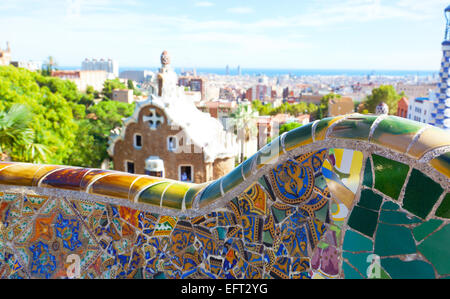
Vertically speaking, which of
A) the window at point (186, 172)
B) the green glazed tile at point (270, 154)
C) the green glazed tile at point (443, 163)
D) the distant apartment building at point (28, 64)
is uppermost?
the distant apartment building at point (28, 64)

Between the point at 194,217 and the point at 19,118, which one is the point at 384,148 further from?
the point at 19,118

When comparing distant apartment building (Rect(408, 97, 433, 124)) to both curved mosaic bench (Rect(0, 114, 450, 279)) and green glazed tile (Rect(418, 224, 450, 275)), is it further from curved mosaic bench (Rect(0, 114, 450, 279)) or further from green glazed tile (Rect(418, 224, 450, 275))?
green glazed tile (Rect(418, 224, 450, 275))

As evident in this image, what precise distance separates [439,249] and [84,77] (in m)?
66.1

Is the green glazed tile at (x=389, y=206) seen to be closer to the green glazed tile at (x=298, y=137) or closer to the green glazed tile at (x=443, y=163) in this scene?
the green glazed tile at (x=443, y=163)

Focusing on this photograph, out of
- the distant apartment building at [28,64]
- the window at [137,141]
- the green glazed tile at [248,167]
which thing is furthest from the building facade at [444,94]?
the distant apartment building at [28,64]

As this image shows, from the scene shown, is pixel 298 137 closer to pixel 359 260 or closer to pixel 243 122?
pixel 359 260

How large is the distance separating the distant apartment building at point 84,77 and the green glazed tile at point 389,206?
206 ft

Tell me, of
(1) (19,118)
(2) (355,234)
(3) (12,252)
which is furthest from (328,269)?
(1) (19,118)

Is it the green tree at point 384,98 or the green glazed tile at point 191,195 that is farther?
the green tree at point 384,98

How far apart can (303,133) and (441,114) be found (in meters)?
12.2

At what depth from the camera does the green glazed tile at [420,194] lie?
2.12m

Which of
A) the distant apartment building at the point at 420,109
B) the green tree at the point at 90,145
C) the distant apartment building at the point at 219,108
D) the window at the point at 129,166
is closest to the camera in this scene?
the window at the point at 129,166
